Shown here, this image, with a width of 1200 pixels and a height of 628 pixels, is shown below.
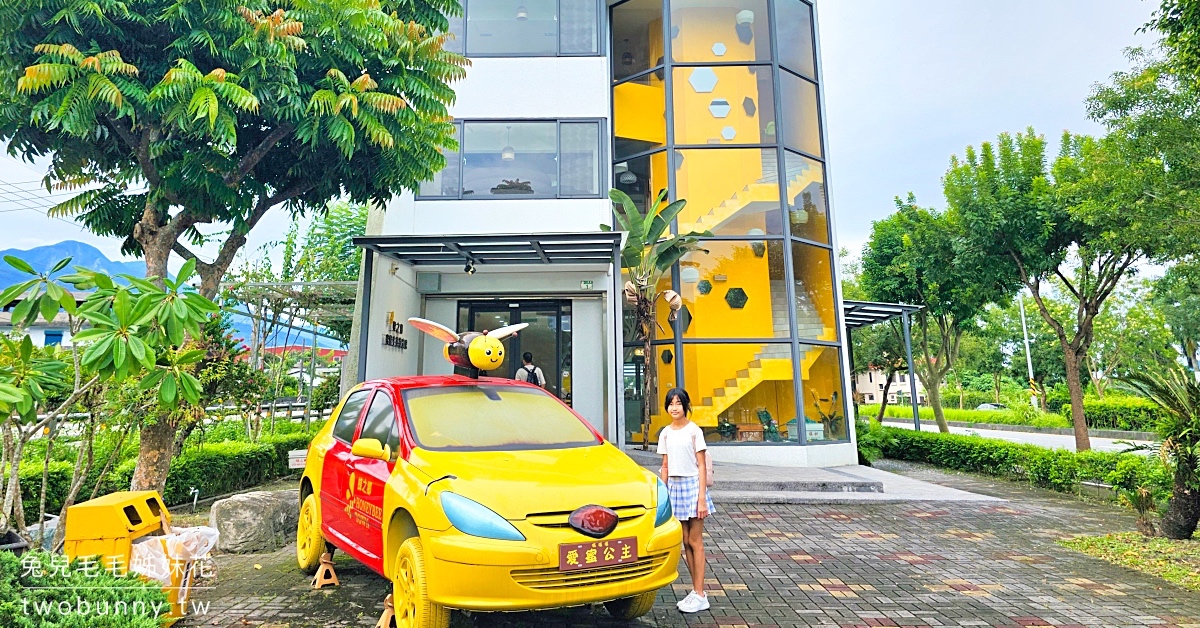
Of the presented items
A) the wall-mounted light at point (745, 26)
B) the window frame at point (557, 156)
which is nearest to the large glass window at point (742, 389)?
the window frame at point (557, 156)

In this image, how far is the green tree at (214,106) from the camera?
610 centimetres

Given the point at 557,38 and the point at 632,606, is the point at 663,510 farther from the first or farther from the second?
the point at 557,38

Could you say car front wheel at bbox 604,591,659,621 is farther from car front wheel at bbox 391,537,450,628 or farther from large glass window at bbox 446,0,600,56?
large glass window at bbox 446,0,600,56

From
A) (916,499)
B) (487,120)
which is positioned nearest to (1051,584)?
(916,499)

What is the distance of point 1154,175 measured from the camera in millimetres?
9734

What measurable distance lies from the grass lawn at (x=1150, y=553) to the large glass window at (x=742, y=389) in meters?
5.66

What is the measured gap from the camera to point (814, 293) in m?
13.0

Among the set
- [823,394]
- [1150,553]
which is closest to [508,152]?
[823,394]

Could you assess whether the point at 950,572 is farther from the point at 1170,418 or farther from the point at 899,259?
the point at 899,259

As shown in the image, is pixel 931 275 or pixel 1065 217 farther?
pixel 931 275

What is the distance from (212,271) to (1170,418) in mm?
11414

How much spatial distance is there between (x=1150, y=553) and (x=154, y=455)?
10629mm

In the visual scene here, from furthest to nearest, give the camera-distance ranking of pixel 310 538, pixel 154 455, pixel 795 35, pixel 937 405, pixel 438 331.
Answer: pixel 937 405 → pixel 795 35 → pixel 154 455 → pixel 438 331 → pixel 310 538

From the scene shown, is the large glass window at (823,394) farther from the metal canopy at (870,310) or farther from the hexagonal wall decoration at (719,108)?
the hexagonal wall decoration at (719,108)
